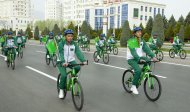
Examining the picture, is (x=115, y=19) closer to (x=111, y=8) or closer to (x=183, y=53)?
(x=111, y=8)

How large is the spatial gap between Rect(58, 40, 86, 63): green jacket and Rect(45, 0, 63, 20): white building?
18589 cm

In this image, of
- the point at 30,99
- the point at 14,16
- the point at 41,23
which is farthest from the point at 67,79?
the point at 14,16

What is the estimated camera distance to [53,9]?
190000 millimetres

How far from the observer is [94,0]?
139 meters

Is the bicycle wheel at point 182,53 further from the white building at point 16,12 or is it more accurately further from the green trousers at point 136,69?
the white building at point 16,12

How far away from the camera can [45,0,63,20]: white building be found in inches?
7456

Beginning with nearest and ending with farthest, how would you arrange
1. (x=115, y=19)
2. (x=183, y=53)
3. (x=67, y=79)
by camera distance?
1. (x=67, y=79)
2. (x=183, y=53)
3. (x=115, y=19)

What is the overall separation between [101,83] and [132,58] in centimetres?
218

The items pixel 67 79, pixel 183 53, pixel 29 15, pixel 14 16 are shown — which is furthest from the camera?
pixel 29 15

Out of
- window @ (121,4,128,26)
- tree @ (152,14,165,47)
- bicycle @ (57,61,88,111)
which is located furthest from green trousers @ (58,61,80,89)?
window @ (121,4,128,26)

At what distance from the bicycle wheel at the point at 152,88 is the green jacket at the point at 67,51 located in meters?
1.89

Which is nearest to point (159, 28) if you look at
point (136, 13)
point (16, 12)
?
point (136, 13)

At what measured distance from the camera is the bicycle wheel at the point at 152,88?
21.1 ft

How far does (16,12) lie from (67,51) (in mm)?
164173
